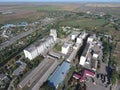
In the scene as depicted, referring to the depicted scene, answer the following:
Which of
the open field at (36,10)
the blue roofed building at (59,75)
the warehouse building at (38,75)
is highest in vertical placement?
the blue roofed building at (59,75)

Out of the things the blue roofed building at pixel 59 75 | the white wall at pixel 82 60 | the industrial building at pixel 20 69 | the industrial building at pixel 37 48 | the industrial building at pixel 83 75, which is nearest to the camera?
the blue roofed building at pixel 59 75

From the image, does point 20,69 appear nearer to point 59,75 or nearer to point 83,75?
point 59,75

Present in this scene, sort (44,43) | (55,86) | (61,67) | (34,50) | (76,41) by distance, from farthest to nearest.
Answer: (76,41) < (44,43) < (34,50) < (61,67) < (55,86)

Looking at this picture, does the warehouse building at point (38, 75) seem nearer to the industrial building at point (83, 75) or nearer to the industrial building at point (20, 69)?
the industrial building at point (20, 69)

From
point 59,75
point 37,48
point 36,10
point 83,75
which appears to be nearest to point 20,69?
point 37,48

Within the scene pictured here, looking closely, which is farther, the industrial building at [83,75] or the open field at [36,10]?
the open field at [36,10]

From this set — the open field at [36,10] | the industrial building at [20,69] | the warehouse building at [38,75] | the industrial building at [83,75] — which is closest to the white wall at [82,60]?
the industrial building at [83,75]

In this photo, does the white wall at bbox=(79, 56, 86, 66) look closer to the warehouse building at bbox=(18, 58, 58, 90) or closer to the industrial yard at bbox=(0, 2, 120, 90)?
the industrial yard at bbox=(0, 2, 120, 90)

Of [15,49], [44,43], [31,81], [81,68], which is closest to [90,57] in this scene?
[81,68]

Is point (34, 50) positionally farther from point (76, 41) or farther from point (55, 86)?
point (76, 41)
